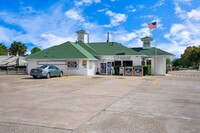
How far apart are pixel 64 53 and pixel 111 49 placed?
801 centimetres

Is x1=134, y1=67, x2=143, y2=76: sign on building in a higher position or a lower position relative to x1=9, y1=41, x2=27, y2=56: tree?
lower

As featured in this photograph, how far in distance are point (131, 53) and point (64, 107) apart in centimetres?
2039

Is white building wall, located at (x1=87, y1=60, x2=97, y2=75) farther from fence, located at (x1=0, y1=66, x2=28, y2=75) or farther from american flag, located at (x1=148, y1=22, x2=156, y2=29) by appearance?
fence, located at (x1=0, y1=66, x2=28, y2=75)

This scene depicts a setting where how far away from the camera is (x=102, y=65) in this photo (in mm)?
26922

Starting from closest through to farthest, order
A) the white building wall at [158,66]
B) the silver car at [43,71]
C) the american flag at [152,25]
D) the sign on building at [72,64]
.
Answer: the silver car at [43,71], the sign on building at [72,64], the american flag at [152,25], the white building wall at [158,66]

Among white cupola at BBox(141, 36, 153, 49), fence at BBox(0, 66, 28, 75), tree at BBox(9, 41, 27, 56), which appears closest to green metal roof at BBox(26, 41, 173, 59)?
white cupola at BBox(141, 36, 153, 49)

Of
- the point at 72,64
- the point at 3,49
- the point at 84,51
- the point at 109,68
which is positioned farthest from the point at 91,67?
the point at 3,49

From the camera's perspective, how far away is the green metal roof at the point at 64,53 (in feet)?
78.4

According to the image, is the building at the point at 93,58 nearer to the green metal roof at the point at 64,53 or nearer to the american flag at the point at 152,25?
the green metal roof at the point at 64,53

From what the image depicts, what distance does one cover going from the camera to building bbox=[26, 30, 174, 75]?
2372 cm

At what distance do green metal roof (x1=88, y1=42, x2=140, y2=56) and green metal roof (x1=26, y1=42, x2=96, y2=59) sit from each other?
9.09 ft

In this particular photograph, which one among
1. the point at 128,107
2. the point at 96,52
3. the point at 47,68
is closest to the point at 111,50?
the point at 96,52

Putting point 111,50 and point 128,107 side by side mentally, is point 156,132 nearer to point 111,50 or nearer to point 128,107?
point 128,107

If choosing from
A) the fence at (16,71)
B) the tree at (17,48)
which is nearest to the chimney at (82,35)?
the fence at (16,71)
